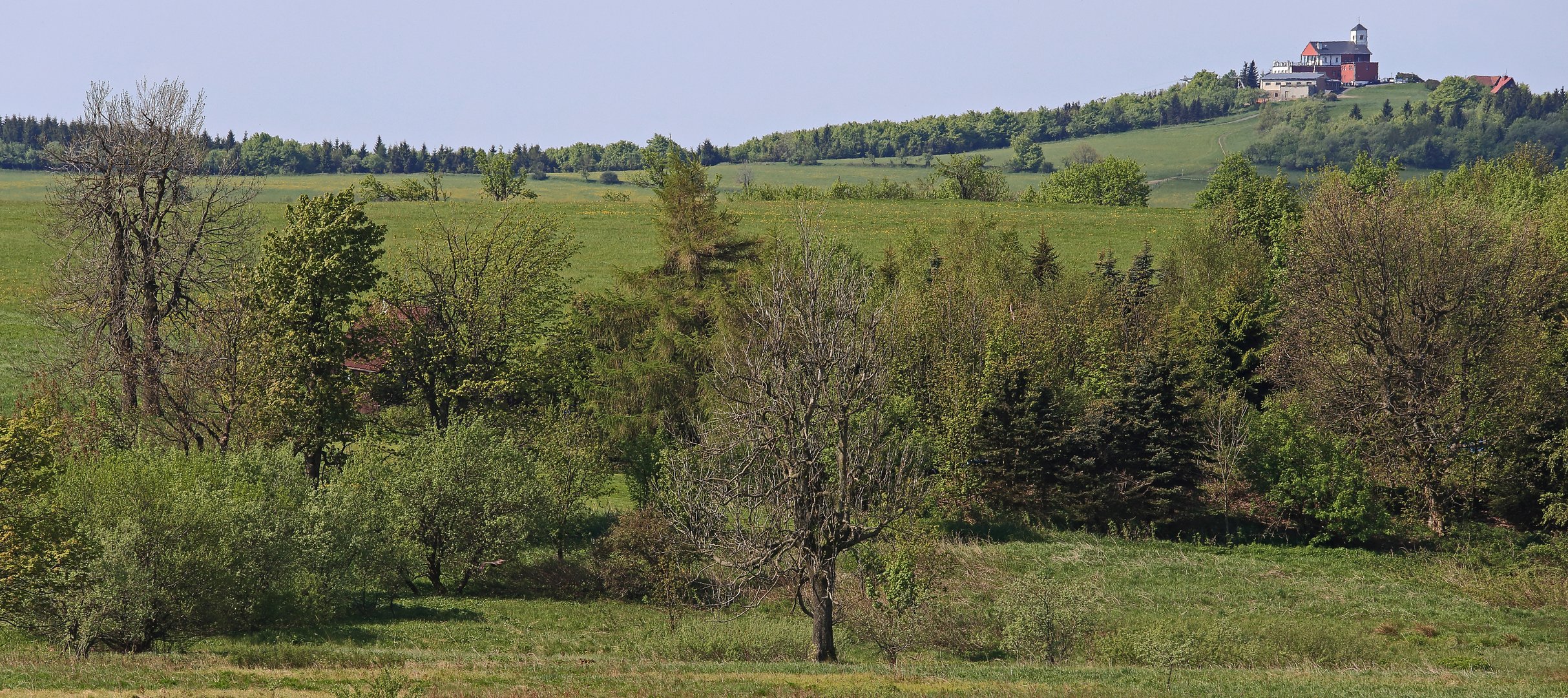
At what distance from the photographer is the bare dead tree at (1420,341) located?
46.4 m

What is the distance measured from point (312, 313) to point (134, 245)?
24.5 ft

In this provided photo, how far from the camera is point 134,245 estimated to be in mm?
41281

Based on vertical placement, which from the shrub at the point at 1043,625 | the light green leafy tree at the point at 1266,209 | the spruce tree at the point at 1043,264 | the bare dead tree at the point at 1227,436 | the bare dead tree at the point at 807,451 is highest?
the light green leafy tree at the point at 1266,209

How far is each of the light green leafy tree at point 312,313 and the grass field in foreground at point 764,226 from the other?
96.9 ft

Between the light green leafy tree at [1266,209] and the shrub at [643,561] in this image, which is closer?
the shrub at [643,561]

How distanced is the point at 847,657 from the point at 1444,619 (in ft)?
69.0

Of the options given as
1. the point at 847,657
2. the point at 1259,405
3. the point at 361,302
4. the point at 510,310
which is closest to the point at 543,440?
the point at 510,310

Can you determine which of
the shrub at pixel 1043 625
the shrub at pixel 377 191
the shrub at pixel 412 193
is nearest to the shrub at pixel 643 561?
the shrub at pixel 1043 625

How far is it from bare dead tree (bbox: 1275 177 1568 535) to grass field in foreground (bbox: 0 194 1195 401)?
25.7m

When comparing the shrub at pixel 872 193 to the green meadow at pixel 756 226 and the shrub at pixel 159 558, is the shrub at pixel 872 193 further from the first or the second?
the shrub at pixel 159 558

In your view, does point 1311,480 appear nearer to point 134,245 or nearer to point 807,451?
point 807,451

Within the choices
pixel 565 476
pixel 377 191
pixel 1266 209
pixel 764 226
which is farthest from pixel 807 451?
pixel 377 191

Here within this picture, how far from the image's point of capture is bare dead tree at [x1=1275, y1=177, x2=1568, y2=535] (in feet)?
152

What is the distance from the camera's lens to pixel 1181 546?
45281 millimetres
